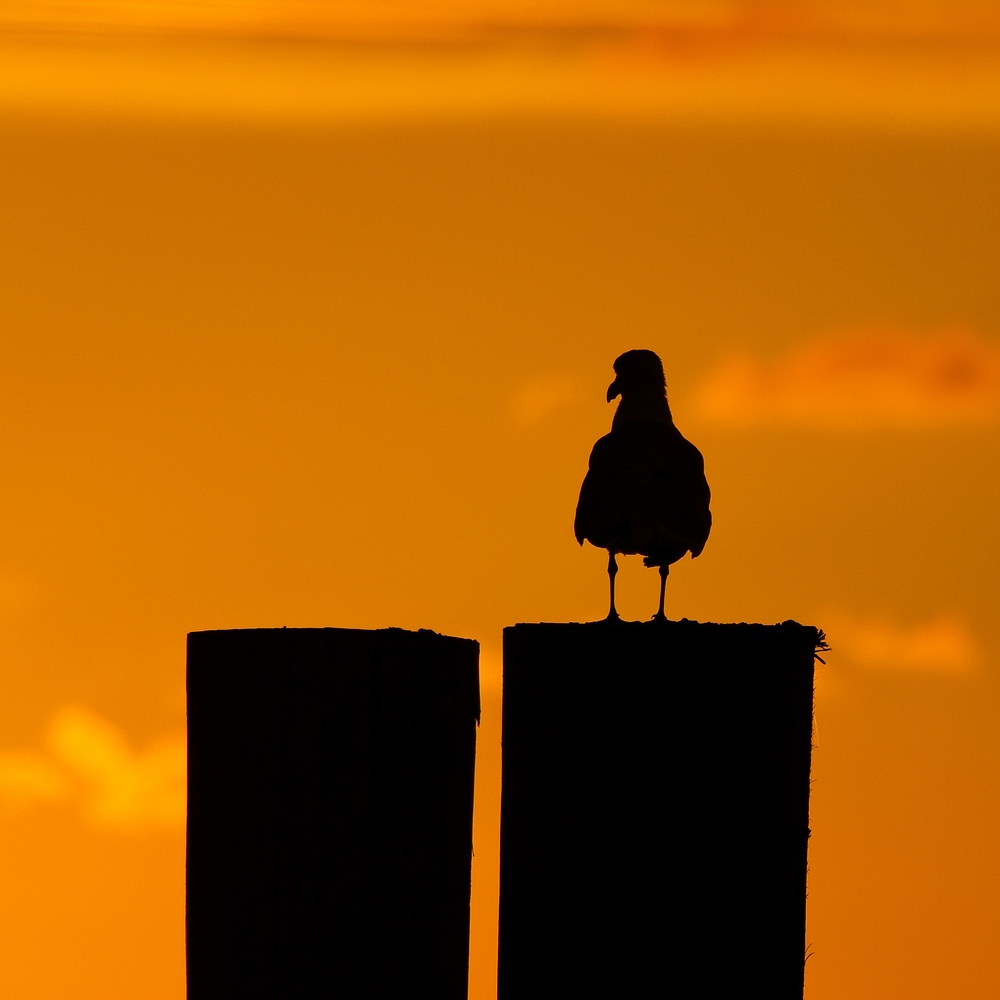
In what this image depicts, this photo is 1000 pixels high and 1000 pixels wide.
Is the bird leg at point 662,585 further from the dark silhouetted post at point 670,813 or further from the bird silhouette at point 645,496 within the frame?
the dark silhouetted post at point 670,813

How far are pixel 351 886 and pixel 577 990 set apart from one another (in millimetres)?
780

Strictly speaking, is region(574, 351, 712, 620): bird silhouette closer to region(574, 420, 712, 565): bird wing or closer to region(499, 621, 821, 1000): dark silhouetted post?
region(574, 420, 712, 565): bird wing

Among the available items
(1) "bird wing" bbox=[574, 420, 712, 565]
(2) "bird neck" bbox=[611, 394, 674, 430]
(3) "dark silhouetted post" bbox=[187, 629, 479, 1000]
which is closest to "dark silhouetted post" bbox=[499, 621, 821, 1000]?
(3) "dark silhouetted post" bbox=[187, 629, 479, 1000]

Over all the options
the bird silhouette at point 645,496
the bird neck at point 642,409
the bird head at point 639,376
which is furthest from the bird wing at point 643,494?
the bird head at point 639,376

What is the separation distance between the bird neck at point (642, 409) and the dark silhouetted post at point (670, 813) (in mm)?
2794

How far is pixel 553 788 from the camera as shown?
566 centimetres

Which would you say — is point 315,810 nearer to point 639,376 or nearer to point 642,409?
point 642,409

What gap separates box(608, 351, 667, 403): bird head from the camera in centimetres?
852

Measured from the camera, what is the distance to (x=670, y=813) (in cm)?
557

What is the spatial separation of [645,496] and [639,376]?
1084mm

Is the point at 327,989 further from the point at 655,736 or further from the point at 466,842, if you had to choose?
the point at 655,736

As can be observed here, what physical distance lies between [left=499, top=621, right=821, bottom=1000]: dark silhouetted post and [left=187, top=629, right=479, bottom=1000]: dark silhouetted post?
0.43m

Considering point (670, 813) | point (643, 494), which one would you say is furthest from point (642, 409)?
point (670, 813)

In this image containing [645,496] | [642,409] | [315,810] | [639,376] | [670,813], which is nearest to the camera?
[670,813]
